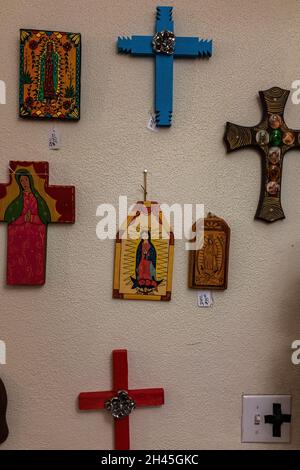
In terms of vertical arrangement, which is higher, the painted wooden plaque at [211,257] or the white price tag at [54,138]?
the white price tag at [54,138]

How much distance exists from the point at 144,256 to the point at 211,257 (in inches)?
6.2

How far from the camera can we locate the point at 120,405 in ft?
3.02

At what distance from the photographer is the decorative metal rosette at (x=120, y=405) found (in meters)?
0.92

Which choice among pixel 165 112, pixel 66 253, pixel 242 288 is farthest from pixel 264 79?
pixel 66 253

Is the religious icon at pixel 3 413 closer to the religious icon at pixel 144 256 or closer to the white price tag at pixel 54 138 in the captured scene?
the religious icon at pixel 144 256

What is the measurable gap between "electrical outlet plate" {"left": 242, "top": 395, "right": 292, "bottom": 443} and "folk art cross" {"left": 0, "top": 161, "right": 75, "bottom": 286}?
58 cm

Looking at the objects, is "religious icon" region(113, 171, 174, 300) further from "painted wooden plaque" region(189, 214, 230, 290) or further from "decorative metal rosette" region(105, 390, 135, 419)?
"decorative metal rosette" region(105, 390, 135, 419)

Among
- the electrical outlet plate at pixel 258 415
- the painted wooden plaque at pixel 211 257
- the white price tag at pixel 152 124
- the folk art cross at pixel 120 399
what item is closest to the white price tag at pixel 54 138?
the white price tag at pixel 152 124

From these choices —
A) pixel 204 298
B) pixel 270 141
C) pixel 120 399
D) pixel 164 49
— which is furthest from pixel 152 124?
pixel 120 399

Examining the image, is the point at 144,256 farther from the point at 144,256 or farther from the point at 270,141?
the point at 270,141

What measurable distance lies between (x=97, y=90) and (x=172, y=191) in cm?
29

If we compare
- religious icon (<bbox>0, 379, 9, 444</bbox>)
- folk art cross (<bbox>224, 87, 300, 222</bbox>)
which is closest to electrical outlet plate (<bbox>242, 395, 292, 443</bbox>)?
folk art cross (<bbox>224, 87, 300, 222</bbox>)

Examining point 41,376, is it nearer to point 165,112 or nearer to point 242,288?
point 242,288

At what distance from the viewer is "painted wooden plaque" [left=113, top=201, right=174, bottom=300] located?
0.92 metres
